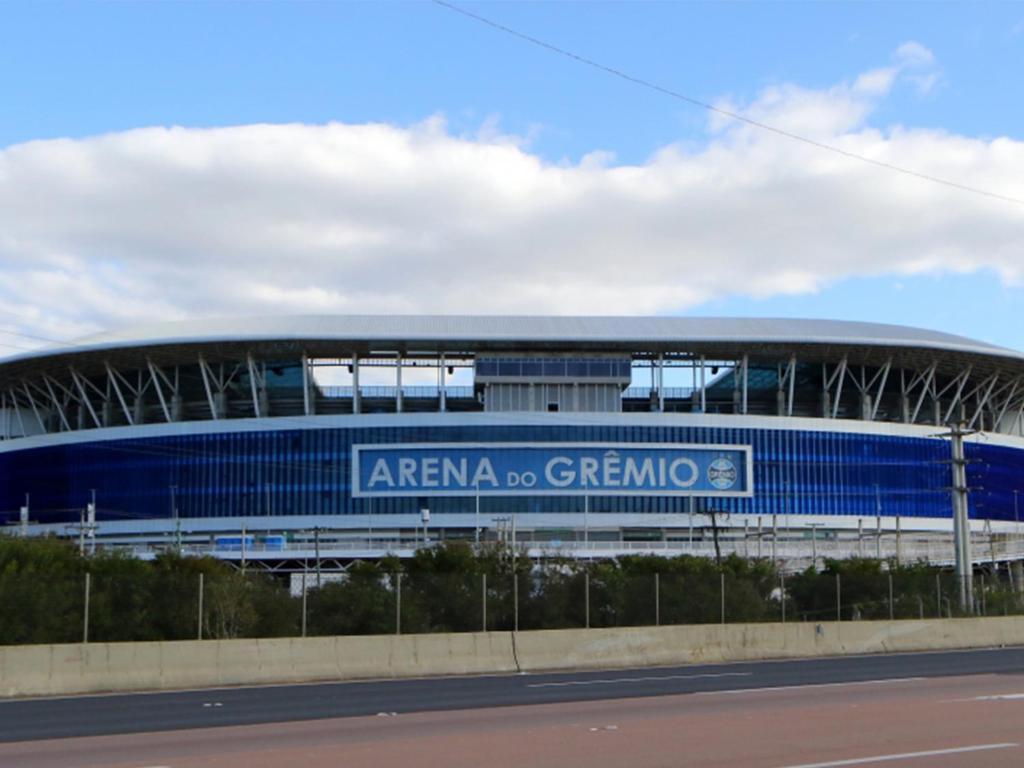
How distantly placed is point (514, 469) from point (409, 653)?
78481 millimetres

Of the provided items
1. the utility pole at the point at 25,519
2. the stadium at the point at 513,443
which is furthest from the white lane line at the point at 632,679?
the stadium at the point at 513,443

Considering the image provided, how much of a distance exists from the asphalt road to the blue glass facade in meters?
76.0

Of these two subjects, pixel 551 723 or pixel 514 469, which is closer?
pixel 551 723

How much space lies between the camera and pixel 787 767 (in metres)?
14.6

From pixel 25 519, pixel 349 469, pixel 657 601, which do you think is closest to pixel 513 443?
pixel 349 469

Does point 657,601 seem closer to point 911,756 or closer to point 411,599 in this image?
point 411,599

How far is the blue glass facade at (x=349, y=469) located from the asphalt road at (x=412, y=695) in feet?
249

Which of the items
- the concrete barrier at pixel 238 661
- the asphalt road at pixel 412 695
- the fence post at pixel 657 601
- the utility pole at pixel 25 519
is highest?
the utility pole at pixel 25 519

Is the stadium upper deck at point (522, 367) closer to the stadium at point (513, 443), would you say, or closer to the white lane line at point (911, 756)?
the stadium at point (513, 443)

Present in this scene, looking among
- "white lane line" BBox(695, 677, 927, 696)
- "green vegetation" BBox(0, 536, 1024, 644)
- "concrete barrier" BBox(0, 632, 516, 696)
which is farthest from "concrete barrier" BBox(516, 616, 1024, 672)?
"white lane line" BBox(695, 677, 927, 696)

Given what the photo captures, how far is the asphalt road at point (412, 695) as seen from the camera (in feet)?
69.7

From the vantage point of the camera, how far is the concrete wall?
91.4 feet

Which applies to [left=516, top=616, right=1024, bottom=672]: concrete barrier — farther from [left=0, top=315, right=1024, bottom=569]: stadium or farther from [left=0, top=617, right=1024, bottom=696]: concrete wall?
[left=0, top=315, right=1024, bottom=569]: stadium

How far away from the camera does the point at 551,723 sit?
19.6 meters
